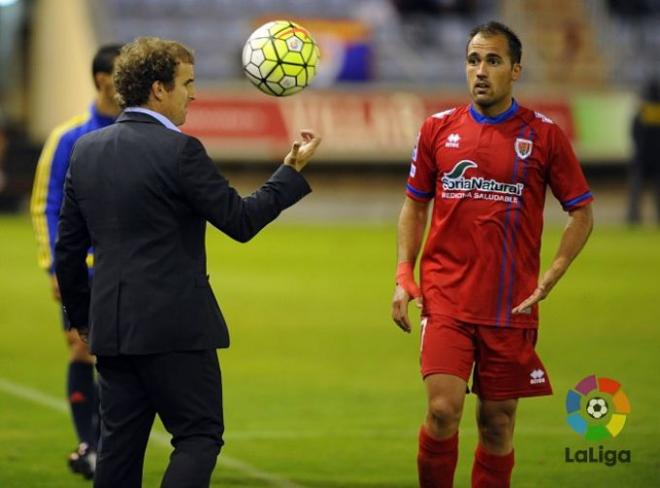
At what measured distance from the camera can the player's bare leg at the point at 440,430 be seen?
6.27 m

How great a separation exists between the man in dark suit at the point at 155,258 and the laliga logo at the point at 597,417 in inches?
136

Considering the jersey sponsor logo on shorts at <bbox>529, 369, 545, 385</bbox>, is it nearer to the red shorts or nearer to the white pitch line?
the red shorts

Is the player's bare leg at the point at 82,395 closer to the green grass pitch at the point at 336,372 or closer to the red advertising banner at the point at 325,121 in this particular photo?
the green grass pitch at the point at 336,372

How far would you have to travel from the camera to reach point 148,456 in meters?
8.59

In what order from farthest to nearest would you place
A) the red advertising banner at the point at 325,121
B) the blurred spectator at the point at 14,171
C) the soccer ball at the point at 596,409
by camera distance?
1. the red advertising banner at the point at 325,121
2. the blurred spectator at the point at 14,171
3. the soccer ball at the point at 596,409

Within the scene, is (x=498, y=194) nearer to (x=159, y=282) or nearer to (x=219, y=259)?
(x=159, y=282)

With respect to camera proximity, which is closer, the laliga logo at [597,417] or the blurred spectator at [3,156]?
the laliga logo at [597,417]

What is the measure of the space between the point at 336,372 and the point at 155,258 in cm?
646

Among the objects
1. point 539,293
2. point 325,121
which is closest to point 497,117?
point 539,293

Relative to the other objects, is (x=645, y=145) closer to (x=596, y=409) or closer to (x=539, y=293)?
(x=596, y=409)

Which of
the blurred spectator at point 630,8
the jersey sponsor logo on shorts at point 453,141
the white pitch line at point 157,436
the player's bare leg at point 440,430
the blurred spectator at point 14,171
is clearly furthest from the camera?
the blurred spectator at point 630,8

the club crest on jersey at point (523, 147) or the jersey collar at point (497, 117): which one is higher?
the jersey collar at point (497, 117)

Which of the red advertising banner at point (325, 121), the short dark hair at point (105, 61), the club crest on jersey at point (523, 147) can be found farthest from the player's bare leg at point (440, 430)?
the red advertising banner at point (325, 121)

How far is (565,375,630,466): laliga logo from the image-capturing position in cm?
848
